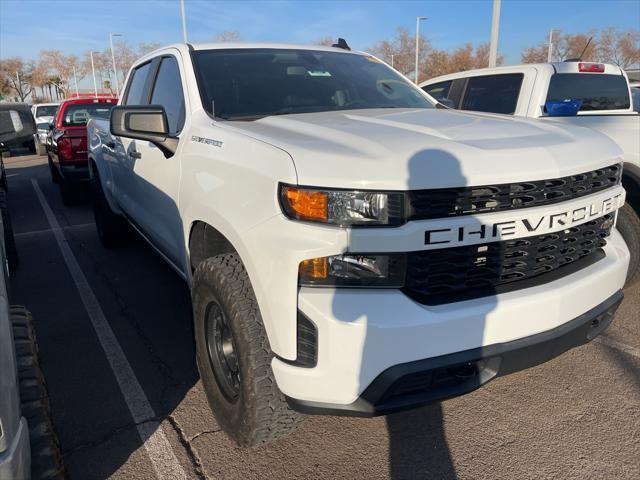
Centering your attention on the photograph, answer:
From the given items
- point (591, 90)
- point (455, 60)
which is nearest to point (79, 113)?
point (591, 90)

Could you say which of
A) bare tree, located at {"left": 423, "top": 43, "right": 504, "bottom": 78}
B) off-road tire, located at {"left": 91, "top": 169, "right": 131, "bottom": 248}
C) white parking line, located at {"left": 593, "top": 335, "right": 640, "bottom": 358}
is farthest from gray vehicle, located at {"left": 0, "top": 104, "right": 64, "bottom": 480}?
bare tree, located at {"left": 423, "top": 43, "right": 504, "bottom": 78}

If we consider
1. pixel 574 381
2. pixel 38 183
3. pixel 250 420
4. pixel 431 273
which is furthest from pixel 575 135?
pixel 38 183

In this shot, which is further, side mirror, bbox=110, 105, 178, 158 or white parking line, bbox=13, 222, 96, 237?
white parking line, bbox=13, 222, 96, 237

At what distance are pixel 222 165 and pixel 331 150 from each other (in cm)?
63

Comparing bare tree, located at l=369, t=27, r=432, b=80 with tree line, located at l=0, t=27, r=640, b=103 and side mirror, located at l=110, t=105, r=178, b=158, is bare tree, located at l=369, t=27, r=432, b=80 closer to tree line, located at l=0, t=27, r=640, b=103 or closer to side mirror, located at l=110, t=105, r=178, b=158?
tree line, located at l=0, t=27, r=640, b=103

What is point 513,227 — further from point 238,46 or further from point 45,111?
point 45,111

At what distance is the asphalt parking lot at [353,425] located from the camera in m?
2.34

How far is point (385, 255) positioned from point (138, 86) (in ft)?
11.1

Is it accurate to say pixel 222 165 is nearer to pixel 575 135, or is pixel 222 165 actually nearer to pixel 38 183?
pixel 575 135

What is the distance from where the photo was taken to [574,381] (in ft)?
9.81

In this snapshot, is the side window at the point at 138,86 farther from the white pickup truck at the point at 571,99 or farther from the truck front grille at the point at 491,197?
the truck front grille at the point at 491,197

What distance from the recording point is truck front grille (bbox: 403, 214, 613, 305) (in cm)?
190

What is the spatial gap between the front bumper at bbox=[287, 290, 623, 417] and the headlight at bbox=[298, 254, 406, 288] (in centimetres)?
32

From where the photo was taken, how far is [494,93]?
5203mm
